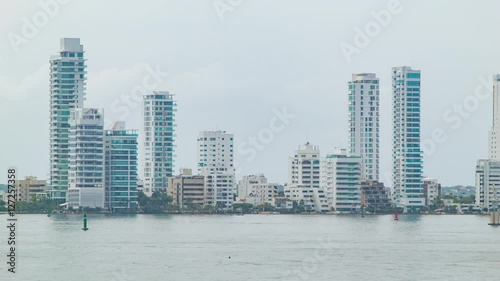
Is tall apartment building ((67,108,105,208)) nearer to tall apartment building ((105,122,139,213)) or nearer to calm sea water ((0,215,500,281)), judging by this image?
tall apartment building ((105,122,139,213))

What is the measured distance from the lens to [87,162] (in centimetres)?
19462

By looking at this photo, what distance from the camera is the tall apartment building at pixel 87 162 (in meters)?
194

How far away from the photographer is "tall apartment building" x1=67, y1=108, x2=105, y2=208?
194 meters

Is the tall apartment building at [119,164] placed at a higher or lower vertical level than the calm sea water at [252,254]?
higher

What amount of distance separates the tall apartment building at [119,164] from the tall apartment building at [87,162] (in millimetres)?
2510

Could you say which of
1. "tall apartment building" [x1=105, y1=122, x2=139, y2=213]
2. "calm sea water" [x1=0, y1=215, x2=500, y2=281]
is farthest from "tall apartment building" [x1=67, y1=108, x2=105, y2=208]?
"calm sea water" [x1=0, y1=215, x2=500, y2=281]

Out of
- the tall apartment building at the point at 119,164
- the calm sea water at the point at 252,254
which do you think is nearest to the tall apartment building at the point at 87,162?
the tall apartment building at the point at 119,164

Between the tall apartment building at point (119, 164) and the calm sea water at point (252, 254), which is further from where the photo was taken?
the tall apartment building at point (119, 164)

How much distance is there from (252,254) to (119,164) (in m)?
104

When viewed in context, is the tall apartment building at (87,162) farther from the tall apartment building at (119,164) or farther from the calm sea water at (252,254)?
the calm sea water at (252,254)

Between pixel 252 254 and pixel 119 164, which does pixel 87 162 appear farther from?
pixel 252 254

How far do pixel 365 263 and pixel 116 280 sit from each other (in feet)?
63.7

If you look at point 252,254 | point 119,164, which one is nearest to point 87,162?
point 119,164

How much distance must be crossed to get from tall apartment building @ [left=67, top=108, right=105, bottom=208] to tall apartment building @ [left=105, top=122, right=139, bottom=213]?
8.23 ft
